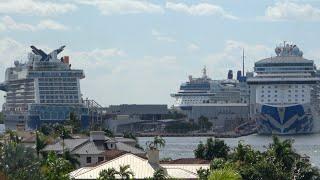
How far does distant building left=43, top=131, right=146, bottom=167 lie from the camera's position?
3275 inches

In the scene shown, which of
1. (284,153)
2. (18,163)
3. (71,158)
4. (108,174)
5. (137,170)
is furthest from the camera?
(71,158)

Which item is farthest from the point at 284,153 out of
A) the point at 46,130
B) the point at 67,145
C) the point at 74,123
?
the point at 74,123

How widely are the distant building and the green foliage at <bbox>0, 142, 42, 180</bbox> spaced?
119ft

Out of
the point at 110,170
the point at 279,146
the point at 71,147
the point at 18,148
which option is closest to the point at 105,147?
the point at 71,147

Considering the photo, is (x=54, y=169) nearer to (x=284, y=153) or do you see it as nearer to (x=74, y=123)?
(x=284, y=153)

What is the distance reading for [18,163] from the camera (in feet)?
138

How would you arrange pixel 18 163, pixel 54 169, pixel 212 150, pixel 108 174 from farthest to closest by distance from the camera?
pixel 212 150
pixel 54 169
pixel 108 174
pixel 18 163

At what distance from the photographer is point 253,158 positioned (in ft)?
227

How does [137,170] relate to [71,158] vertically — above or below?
above

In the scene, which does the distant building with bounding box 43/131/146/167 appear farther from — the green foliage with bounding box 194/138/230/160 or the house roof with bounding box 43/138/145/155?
the green foliage with bounding box 194/138/230/160

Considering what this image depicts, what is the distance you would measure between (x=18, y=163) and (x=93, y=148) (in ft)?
149

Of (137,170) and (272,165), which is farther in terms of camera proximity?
(272,165)

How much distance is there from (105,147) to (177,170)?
1234 inches

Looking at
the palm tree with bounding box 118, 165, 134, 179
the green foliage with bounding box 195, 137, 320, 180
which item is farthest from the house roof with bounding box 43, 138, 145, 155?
the palm tree with bounding box 118, 165, 134, 179
